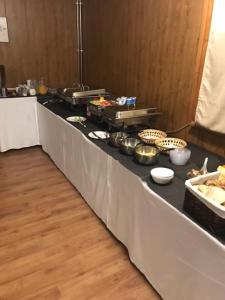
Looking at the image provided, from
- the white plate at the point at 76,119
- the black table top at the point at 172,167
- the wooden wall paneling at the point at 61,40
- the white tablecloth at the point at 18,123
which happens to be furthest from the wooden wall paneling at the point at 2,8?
the black table top at the point at 172,167

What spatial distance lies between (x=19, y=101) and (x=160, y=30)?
6.11 ft

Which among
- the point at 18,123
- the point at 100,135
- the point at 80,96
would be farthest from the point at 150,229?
the point at 18,123

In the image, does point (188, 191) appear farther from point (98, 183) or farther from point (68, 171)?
point (68, 171)

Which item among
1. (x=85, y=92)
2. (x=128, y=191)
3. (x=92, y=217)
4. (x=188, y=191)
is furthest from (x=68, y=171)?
(x=188, y=191)

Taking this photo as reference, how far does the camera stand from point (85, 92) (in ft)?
8.87

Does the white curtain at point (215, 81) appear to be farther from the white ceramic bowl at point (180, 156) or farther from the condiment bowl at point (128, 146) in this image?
the condiment bowl at point (128, 146)

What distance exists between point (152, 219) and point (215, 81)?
39.8 inches

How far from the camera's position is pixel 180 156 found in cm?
164

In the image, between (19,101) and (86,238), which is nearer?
(86,238)

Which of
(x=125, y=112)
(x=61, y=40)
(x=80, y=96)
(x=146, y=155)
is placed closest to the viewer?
(x=146, y=155)

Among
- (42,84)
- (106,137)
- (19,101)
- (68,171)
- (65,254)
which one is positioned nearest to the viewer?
(65,254)

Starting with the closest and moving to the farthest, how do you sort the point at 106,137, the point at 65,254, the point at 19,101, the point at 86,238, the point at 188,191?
the point at 188,191, the point at 65,254, the point at 86,238, the point at 106,137, the point at 19,101

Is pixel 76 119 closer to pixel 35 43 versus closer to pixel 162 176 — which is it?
pixel 162 176

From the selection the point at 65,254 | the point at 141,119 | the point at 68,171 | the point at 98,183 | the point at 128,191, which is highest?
the point at 141,119
